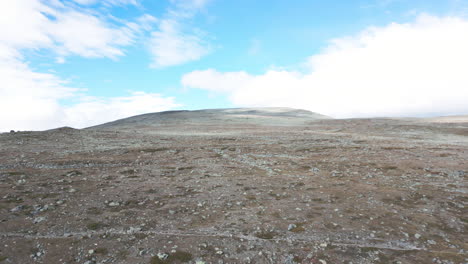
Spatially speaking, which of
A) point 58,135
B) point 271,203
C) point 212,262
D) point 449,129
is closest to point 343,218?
point 271,203

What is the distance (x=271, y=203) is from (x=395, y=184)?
8.78 metres

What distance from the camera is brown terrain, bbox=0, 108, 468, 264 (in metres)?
8.66

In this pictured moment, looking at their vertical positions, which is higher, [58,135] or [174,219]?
[58,135]

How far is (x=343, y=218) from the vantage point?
1129 centimetres

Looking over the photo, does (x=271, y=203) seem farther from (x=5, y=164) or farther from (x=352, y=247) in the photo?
(x=5, y=164)

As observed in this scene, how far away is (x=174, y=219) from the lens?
11.2 metres

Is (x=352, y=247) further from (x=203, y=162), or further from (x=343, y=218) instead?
(x=203, y=162)

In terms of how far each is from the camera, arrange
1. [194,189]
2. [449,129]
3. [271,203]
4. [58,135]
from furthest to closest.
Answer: [449,129] → [58,135] → [194,189] → [271,203]

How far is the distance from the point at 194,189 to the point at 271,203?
4.85 meters

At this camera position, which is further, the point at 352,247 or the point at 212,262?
the point at 352,247

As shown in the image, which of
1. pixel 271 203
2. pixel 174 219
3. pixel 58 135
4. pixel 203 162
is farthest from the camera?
pixel 58 135

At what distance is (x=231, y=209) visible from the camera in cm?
1243

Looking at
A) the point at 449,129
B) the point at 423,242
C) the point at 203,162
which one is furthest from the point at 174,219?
the point at 449,129

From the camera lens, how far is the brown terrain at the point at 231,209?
8.66 metres
